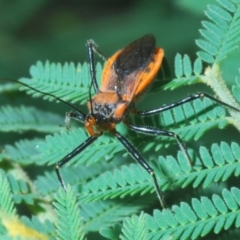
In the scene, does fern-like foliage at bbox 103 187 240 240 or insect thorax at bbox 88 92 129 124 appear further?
insect thorax at bbox 88 92 129 124

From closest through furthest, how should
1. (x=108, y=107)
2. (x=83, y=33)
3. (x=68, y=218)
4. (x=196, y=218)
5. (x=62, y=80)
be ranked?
1. (x=68, y=218)
2. (x=196, y=218)
3. (x=62, y=80)
4. (x=108, y=107)
5. (x=83, y=33)

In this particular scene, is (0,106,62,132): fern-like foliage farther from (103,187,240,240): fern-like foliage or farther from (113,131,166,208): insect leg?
(103,187,240,240): fern-like foliage

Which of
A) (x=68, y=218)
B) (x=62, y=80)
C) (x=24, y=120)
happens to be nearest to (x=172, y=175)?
(x=68, y=218)

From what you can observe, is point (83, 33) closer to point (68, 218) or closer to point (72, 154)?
point (72, 154)

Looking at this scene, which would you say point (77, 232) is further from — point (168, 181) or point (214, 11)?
point (214, 11)

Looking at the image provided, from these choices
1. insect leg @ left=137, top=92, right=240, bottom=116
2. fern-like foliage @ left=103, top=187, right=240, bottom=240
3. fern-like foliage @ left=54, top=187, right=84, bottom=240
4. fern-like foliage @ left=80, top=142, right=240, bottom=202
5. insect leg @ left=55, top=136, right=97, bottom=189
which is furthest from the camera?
insect leg @ left=55, top=136, right=97, bottom=189

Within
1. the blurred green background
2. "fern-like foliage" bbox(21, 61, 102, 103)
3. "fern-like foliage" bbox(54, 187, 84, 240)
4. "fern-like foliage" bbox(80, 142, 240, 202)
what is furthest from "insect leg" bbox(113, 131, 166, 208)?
the blurred green background

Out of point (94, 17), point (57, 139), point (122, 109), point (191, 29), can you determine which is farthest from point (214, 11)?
point (94, 17)
